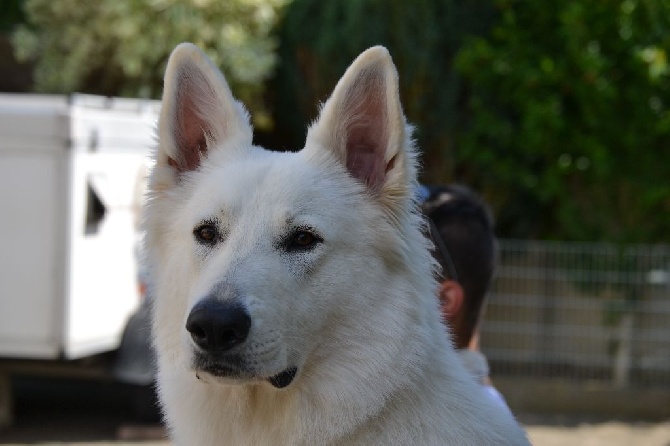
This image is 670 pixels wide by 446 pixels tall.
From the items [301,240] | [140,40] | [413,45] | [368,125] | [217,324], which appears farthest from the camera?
[140,40]

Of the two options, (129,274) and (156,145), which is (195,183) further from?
(129,274)

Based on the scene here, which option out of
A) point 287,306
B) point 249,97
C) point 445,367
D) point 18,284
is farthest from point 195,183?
point 249,97

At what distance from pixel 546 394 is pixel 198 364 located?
31.2ft

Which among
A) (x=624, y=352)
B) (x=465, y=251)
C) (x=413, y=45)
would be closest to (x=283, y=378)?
(x=465, y=251)

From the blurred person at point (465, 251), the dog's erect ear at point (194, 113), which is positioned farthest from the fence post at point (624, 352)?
the dog's erect ear at point (194, 113)

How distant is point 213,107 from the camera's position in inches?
134

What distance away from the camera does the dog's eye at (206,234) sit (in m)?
3.19

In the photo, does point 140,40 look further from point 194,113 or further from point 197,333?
point 197,333

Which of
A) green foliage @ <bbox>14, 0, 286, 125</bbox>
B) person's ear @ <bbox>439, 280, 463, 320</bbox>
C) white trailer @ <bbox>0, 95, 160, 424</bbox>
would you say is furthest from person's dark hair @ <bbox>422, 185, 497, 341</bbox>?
green foliage @ <bbox>14, 0, 286, 125</bbox>

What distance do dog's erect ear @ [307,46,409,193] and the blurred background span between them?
6706 mm

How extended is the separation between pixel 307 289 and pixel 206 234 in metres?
0.36

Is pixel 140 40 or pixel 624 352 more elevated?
pixel 140 40

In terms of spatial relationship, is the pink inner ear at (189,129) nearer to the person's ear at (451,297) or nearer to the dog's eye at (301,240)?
the dog's eye at (301,240)

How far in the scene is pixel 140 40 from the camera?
1370 cm
